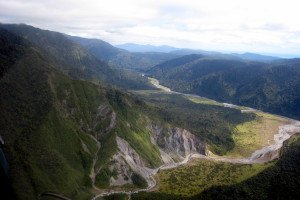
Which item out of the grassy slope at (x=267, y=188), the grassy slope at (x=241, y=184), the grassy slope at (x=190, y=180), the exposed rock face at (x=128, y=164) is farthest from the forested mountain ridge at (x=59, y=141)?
the grassy slope at (x=267, y=188)

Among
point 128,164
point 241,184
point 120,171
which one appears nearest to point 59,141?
point 120,171

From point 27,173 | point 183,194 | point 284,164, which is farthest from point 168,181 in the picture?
point 27,173

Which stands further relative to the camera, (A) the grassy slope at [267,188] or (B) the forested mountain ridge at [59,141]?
(B) the forested mountain ridge at [59,141]

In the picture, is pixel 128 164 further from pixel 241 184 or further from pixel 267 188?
pixel 267 188

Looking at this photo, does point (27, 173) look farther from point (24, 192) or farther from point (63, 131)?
point (63, 131)

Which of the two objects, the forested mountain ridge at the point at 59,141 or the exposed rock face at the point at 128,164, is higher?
the forested mountain ridge at the point at 59,141

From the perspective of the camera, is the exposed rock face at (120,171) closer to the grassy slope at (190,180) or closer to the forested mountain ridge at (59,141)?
the forested mountain ridge at (59,141)

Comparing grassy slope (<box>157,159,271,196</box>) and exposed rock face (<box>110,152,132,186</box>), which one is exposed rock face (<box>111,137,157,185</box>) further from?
grassy slope (<box>157,159,271,196</box>)

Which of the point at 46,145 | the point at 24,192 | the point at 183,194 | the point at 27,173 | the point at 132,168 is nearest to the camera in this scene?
the point at 24,192

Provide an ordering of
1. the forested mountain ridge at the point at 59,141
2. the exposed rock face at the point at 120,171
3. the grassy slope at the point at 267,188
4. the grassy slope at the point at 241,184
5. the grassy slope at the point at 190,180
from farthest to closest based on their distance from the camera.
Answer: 1. the grassy slope at the point at 190,180
2. the exposed rock face at the point at 120,171
3. the grassy slope at the point at 241,184
4. the forested mountain ridge at the point at 59,141
5. the grassy slope at the point at 267,188

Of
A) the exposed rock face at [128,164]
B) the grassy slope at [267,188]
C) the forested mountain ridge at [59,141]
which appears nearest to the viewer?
the grassy slope at [267,188]

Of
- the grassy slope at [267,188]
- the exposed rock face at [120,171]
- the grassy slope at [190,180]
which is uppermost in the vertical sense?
the grassy slope at [267,188]
